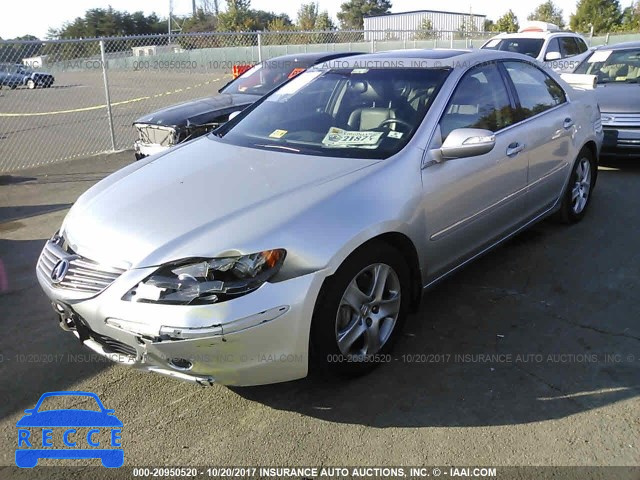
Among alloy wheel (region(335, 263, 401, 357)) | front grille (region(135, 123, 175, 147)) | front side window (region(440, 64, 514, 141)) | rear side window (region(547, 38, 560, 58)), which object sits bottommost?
alloy wheel (region(335, 263, 401, 357))

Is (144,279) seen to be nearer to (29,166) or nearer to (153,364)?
(153,364)

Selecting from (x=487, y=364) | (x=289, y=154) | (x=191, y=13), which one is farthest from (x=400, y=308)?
(x=191, y=13)

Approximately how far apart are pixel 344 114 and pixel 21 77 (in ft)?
30.4

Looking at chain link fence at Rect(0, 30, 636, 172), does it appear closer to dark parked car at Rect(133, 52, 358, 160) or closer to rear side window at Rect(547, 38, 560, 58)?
dark parked car at Rect(133, 52, 358, 160)

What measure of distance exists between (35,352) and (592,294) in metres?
3.68

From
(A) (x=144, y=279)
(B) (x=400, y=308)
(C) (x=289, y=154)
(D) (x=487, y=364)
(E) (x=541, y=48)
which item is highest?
(E) (x=541, y=48)

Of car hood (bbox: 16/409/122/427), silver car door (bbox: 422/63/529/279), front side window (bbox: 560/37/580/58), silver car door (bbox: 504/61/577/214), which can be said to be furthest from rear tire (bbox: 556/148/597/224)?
front side window (bbox: 560/37/580/58)

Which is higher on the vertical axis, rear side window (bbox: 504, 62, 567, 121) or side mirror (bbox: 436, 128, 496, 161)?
rear side window (bbox: 504, 62, 567, 121)

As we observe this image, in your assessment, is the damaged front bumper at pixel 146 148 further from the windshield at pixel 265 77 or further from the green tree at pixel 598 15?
the green tree at pixel 598 15

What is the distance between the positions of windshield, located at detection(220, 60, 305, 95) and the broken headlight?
621 centimetres

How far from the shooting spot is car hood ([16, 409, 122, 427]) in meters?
2.88

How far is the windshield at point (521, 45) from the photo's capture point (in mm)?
12164

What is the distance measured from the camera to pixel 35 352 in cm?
353

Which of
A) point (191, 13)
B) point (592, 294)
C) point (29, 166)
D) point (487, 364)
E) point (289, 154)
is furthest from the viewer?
point (191, 13)
